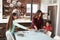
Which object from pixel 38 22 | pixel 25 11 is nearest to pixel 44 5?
pixel 25 11

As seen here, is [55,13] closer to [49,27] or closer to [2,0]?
[49,27]

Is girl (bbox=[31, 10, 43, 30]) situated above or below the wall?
below

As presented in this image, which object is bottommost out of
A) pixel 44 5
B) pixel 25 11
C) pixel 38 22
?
pixel 38 22

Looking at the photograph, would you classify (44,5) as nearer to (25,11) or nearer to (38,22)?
(25,11)

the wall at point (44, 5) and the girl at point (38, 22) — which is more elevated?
the wall at point (44, 5)

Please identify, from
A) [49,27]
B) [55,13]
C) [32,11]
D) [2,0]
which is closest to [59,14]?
[55,13]

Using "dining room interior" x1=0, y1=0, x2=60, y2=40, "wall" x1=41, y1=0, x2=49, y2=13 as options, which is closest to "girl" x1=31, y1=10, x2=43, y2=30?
"dining room interior" x1=0, y1=0, x2=60, y2=40

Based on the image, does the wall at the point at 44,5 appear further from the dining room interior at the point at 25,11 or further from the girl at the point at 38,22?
the girl at the point at 38,22

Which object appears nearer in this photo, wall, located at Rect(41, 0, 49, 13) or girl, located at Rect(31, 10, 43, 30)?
girl, located at Rect(31, 10, 43, 30)

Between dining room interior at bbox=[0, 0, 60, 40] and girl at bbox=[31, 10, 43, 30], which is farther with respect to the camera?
dining room interior at bbox=[0, 0, 60, 40]

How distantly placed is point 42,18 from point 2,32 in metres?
1.33

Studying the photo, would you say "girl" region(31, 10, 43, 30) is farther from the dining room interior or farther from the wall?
the wall

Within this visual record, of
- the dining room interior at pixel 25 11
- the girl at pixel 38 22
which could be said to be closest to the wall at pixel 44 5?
the dining room interior at pixel 25 11

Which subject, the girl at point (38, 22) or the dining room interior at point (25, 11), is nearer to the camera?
the girl at point (38, 22)
